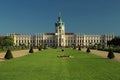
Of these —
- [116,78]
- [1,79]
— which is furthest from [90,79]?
[1,79]

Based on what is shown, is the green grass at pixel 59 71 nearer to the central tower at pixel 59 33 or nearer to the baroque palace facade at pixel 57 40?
the central tower at pixel 59 33

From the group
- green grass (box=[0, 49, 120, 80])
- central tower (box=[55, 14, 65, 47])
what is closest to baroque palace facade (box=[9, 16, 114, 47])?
central tower (box=[55, 14, 65, 47])

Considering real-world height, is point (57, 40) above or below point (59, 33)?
below

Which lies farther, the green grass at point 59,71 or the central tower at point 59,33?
the central tower at point 59,33

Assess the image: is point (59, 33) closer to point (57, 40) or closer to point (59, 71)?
point (57, 40)

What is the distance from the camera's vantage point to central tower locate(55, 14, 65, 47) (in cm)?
13788

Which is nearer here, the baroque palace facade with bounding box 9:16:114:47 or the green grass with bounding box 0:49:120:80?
the green grass with bounding box 0:49:120:80

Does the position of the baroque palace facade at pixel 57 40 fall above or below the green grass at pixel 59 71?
above

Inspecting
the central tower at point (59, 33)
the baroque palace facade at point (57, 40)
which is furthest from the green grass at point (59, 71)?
the baroque palace facade at point (57, 40)

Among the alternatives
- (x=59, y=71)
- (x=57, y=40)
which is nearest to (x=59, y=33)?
(x=57, y=40)

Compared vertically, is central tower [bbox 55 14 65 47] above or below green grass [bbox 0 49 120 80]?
above

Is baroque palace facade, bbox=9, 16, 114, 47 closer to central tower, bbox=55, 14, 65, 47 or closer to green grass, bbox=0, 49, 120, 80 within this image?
central tower, bbox=55, 14, 65, 47

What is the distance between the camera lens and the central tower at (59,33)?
138 metres

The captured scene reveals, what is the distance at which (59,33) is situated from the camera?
140m
